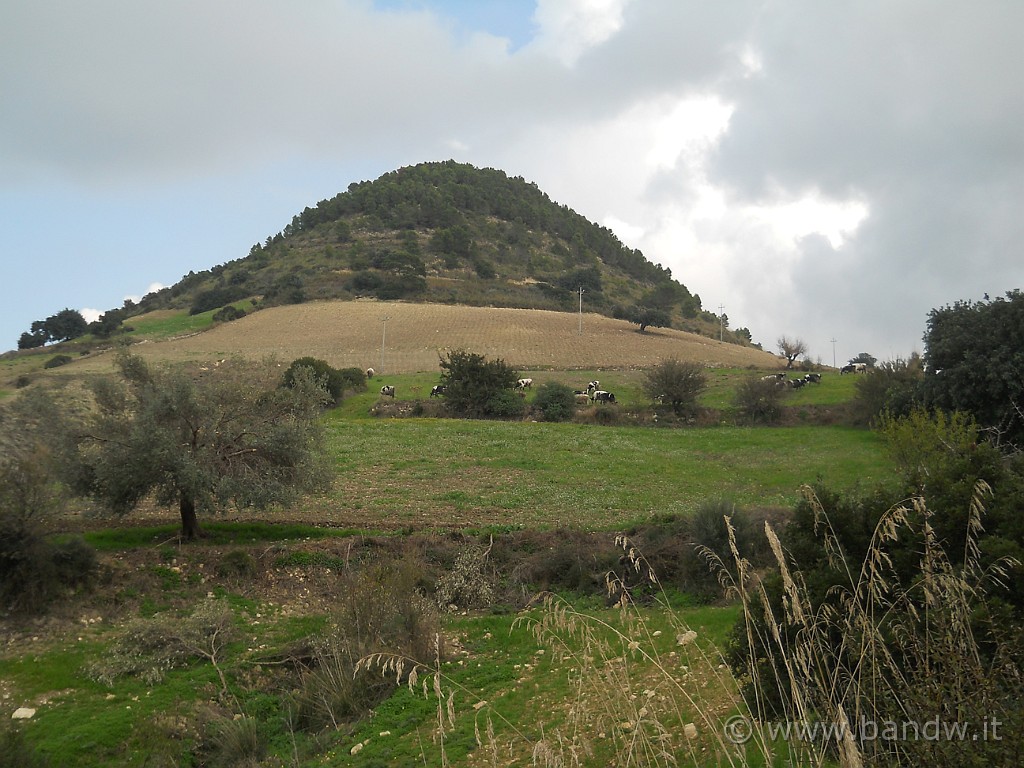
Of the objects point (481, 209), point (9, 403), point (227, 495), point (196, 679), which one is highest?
point (481, 209)

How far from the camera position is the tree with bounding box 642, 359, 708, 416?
48438mm

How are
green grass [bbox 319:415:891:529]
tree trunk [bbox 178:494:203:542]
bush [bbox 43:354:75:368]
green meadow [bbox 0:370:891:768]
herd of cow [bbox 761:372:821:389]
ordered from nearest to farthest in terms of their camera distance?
green meadow [bbox 0:370:891:768]
tree trunk [bbox 178:494:203:542]
green grass [bbox 319:415:891:529]
herd of cow [bbox 761:372:821:389]
bush [bbox 43:354:75:368]

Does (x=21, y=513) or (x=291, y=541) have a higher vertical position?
(x=21, y=513)

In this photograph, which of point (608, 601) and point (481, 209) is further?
point (481, 209)

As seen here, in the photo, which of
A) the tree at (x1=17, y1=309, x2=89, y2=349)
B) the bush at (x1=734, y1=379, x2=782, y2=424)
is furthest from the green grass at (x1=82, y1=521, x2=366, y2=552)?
the tree at (x1=17, y1=309, x2=89, y2=349)

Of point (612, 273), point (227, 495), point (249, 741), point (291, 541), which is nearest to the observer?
point (249, 741)

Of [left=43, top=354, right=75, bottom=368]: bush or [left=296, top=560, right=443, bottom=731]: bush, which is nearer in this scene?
[left=296, top=560, right=443, bottom=731]: bush

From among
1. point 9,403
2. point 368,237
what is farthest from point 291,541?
point 368,237

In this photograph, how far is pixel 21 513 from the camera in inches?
622

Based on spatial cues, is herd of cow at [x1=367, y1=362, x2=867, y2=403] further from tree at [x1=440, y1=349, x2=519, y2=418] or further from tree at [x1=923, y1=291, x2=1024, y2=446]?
tree at [x1=923, y1=291, x2=1024, y2=446]

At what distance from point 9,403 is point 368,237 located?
131m

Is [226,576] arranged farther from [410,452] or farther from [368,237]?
[368,237]

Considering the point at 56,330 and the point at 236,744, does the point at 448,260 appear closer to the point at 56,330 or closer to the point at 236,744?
the point at 56,330

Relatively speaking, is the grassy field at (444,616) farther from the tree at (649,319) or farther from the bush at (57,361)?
the tree at (649,319)
